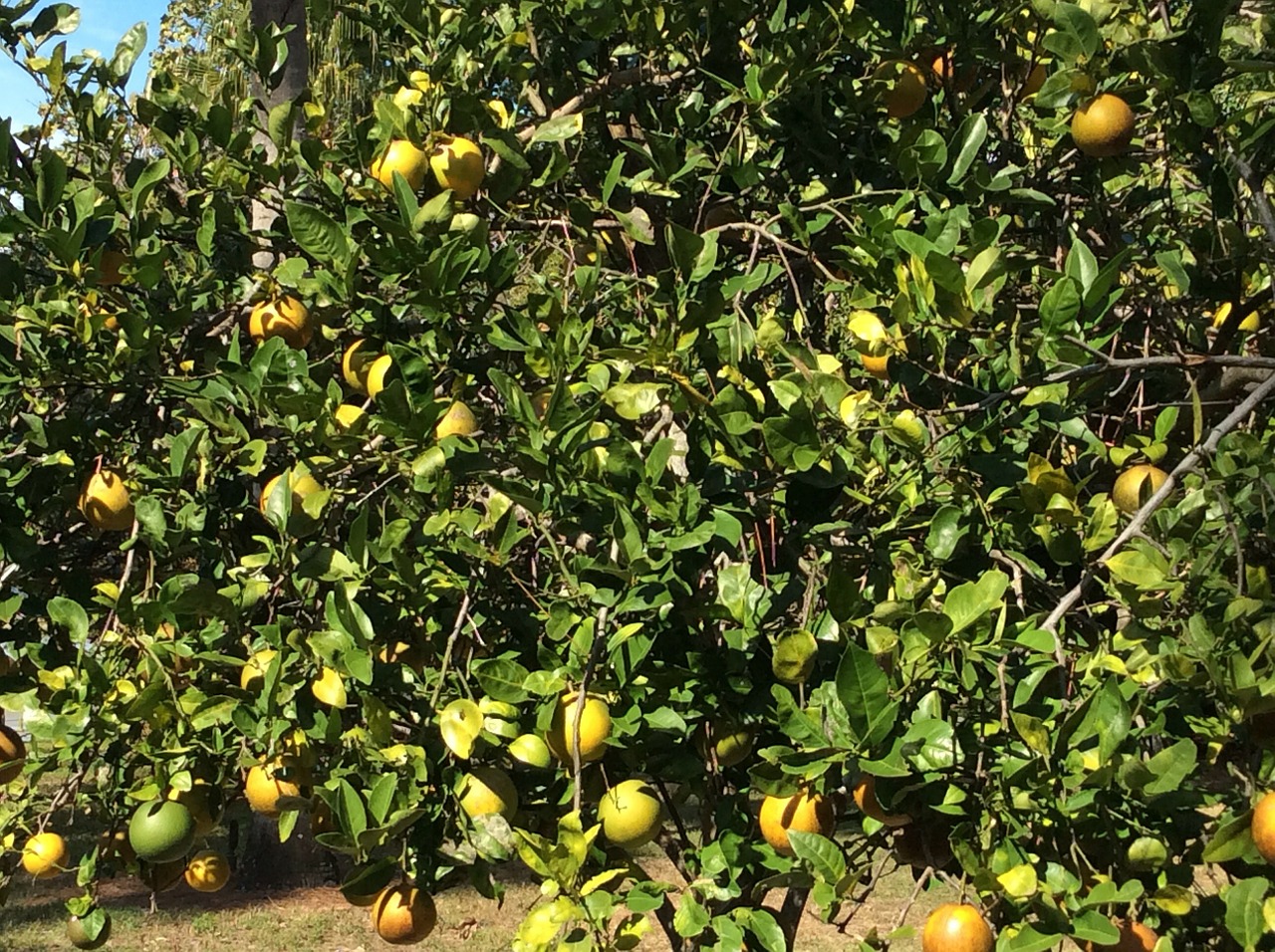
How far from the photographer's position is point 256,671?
1670 millimetres

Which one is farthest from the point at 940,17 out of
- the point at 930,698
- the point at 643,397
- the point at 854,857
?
the point at 854,857

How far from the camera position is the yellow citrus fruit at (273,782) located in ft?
5.62

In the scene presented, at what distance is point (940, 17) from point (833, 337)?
2.69ft

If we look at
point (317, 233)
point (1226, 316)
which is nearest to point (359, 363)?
point (317, 233)

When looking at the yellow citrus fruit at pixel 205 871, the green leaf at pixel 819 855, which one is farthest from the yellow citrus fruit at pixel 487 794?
the yellow citrus fruit at pixel 205 871

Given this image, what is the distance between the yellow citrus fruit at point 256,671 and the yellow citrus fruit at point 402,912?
360 mm

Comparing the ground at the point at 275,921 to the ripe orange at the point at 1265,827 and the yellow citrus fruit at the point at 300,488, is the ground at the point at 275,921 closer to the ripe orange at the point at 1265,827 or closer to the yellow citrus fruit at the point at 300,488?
the ripe orange at the point at 1265,827

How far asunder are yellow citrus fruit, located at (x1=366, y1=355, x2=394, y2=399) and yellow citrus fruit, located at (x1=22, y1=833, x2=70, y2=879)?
0.92 meters

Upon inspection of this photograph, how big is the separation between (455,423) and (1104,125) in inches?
46.2

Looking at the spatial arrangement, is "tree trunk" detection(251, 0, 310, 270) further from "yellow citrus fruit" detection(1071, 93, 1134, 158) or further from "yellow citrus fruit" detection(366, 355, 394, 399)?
"yellow citrus fruit" detection(1071, 93, 1134, 158)

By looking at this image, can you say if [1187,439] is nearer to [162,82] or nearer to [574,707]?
[574,707]

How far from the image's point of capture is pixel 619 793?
1.68 metres

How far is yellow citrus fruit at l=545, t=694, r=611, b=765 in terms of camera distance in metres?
1.56

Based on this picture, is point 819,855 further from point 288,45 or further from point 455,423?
point 288,45
